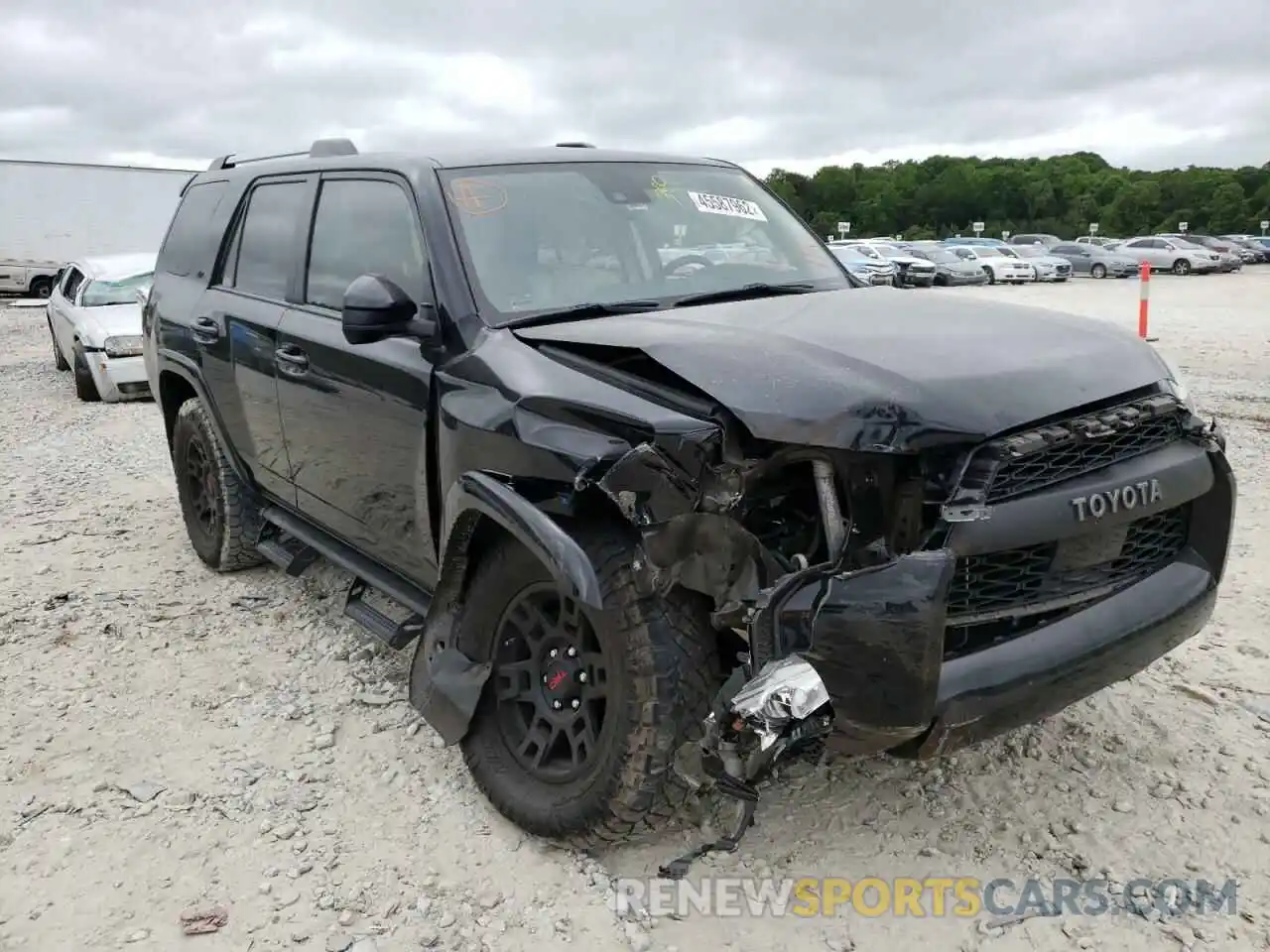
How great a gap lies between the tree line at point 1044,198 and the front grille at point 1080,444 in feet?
209

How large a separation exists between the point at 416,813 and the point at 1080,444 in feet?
7.07

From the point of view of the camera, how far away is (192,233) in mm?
5266

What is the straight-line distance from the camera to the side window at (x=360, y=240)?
3439 millimetres

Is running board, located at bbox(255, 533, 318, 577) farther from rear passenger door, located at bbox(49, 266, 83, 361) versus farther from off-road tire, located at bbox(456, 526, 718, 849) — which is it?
rear passenger door, located at bbox(49, 266, 83, 361)

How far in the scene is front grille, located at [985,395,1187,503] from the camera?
238 cm

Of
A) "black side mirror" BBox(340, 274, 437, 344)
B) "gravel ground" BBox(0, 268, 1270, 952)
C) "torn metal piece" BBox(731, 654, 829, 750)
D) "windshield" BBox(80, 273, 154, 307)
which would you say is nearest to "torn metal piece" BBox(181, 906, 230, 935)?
"gravel ground" BBox(0, 268, 1270, 952)

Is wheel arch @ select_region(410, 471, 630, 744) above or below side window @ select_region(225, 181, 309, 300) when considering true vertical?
below

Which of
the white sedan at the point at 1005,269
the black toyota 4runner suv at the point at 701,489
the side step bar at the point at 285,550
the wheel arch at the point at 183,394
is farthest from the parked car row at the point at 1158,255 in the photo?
the black toyota 4runner suv at the point at 701,489

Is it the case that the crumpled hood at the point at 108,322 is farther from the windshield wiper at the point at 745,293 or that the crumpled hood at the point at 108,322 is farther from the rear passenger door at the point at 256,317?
the windshield wiper at the point at 745,293

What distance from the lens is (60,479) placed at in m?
7.51

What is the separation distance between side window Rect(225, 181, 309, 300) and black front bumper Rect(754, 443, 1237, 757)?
287cm

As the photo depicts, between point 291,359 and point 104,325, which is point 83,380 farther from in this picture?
point 291,359

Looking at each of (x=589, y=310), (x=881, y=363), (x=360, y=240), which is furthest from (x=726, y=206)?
(x=881, y=363)

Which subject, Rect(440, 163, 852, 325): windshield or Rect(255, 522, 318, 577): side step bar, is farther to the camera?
Rect(255, 522, 318, 577): side step bar
